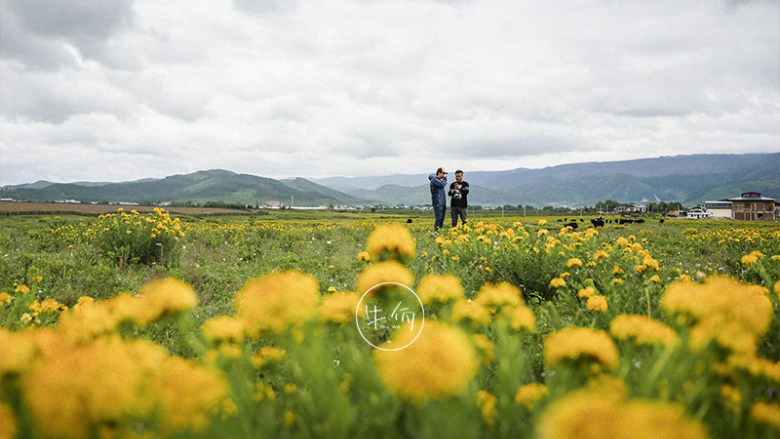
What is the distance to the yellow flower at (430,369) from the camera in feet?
2.99

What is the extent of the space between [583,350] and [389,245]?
786 mm

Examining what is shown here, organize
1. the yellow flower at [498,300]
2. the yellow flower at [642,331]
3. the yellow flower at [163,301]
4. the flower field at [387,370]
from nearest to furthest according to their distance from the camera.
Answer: the flower field at [387,370] < the yellow flower at [163,301] < the yellow flower at [642,331] < the yellow flower at [498,300]

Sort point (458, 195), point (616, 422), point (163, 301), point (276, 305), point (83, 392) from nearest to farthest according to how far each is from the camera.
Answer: point (616, 422)
point (83, 392)
point (276, 305)
point (163, 301)
point (458, 195)

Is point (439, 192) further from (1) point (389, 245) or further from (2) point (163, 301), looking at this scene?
(2) point (163, 301)

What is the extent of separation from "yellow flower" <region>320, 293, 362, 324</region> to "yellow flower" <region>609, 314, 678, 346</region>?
1081 mm

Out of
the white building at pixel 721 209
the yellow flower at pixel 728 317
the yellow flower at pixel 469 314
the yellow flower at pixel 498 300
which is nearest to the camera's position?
the yellow flower at pixel 728 317

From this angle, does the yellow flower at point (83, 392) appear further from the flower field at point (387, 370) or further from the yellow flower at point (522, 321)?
the yellow flower at point (522, 321)

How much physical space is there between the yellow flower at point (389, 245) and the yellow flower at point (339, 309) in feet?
0.70

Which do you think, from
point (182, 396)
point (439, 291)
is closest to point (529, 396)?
point (439, 291)

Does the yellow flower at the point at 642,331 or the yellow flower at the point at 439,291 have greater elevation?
the yellow flower at the point at 439,291

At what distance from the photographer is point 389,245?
1634mm

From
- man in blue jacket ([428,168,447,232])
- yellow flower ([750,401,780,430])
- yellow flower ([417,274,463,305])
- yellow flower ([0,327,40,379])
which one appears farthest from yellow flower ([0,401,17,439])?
Answer: man in blue jacket ([428,168,447,232])

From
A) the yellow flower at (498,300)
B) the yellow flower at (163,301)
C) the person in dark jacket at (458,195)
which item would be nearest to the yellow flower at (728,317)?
the yellow flower at (498,300)

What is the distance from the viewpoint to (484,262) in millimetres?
6648
